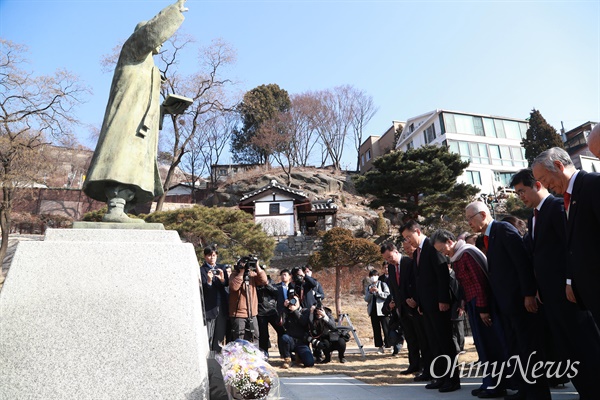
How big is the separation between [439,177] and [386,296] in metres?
14.1

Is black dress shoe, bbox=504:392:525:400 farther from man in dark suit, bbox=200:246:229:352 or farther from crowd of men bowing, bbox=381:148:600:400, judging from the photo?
→ man in dark suit, bbox=200:246:229:352

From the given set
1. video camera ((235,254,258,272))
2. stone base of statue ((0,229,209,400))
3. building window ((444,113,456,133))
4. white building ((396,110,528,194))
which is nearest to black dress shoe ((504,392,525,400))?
stone base of statue ((0,229,209,400))

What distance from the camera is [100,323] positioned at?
2959 mm

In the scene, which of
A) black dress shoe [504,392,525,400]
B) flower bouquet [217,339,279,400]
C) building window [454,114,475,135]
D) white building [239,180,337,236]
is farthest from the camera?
building window [454,114,475,135]

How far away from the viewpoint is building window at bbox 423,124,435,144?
35344 mm

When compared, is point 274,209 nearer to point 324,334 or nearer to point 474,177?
point 474,177

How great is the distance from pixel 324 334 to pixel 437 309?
2.94 m

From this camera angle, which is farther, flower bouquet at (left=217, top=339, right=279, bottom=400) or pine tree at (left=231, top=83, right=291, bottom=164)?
pine tree at (left=231, top=83, right=291, bottom=164)

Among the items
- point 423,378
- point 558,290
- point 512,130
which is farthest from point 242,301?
point 512,130

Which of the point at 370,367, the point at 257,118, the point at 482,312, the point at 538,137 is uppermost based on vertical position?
the point at 257,118

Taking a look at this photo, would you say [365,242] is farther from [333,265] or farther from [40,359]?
[40,359]

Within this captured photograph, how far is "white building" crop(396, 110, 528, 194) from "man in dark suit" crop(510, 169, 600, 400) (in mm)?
31385

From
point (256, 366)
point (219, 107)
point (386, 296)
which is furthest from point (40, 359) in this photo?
point (219, 107)

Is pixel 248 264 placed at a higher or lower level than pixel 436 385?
higher
